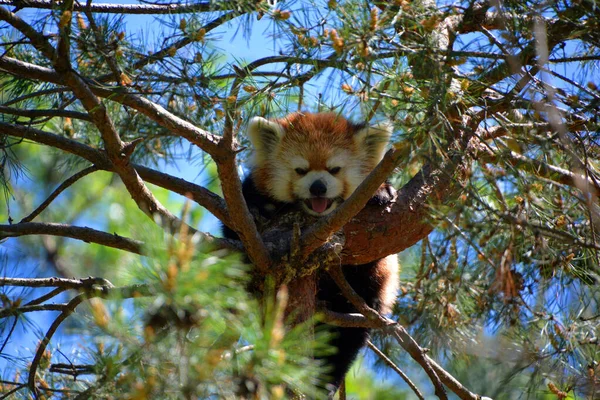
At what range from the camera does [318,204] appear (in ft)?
13.4

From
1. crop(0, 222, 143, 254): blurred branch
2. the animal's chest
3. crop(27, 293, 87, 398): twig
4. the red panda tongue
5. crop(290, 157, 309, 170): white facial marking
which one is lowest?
crop(27, 293, 87, 398): twig

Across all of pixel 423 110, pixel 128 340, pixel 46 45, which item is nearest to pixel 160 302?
pixel 128 340

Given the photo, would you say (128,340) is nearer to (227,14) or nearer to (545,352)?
(227,14)

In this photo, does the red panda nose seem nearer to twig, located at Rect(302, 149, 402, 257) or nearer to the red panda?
the red panda

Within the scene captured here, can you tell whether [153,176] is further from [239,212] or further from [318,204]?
[318,204]

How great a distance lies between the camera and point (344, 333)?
12.7 feet

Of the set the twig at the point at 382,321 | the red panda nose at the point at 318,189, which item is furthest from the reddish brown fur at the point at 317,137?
the twig at the point at 382,321

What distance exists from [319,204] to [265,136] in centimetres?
74

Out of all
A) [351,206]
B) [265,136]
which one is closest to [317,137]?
[265,136]

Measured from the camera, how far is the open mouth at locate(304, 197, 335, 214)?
4.05 meters

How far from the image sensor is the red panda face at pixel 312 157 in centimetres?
419

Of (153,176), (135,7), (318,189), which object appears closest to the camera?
(153,176)

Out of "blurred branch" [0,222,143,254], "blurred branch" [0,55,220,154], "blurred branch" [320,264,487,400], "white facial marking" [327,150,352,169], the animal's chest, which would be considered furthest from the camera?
"white facial marking" [327,150,352,169]

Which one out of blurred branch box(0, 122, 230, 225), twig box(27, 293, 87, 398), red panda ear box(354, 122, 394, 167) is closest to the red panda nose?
red panda ear box(354, 122, 394, 167)
